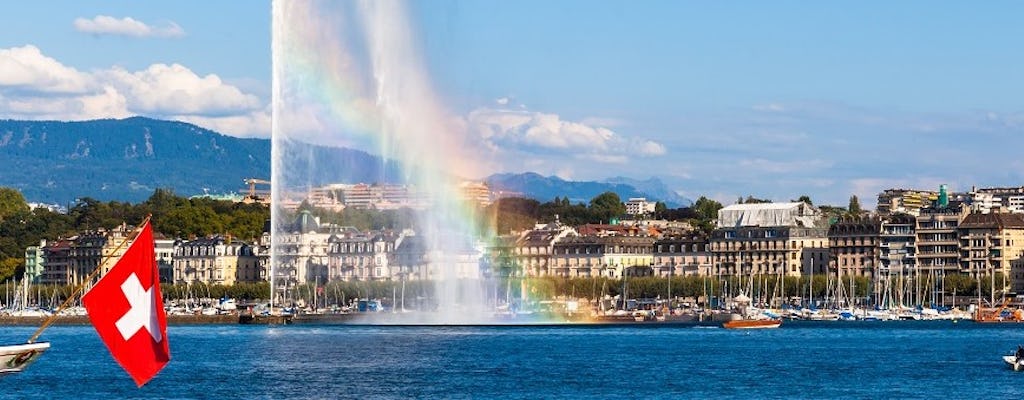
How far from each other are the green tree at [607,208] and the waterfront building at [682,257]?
39.1m

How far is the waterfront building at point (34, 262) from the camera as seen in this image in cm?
16026

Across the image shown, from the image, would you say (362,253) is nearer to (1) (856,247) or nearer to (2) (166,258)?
(1) (856,247)

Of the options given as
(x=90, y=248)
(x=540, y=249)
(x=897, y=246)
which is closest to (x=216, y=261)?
(x=90, y=248)

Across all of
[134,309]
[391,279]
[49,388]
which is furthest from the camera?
[391,279]

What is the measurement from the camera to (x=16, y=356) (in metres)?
30.3

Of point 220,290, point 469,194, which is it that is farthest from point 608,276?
point 469,194

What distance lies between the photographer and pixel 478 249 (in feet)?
317

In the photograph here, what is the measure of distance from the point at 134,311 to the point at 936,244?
364ft

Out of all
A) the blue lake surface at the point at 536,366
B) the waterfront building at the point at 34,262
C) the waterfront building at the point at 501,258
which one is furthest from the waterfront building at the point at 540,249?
the blue lake surface at the point at 536,366

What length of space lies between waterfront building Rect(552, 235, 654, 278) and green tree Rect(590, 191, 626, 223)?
39.1 meters

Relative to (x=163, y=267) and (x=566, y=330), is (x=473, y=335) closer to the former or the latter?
(x=566, y=330)

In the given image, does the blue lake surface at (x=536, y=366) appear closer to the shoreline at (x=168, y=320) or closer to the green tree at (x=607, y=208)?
the shoreline at (x=168, y=320)

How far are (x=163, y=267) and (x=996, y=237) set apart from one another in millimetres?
64191

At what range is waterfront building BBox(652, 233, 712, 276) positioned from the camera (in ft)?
466
